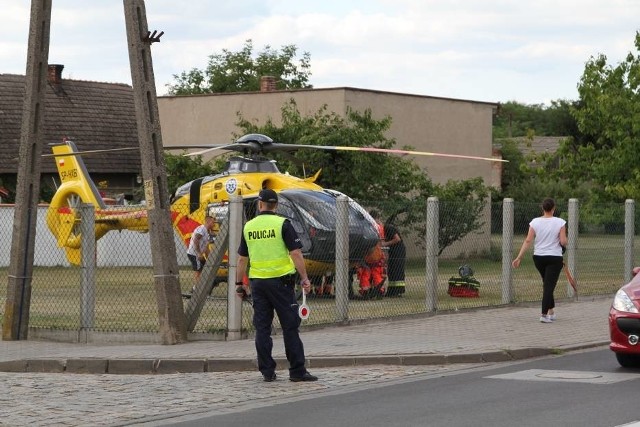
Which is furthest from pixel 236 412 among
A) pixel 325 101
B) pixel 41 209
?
pixel 325 101

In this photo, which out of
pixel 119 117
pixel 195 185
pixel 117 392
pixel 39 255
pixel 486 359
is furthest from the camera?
pixel 119 117

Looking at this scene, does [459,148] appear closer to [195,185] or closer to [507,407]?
[195,185]

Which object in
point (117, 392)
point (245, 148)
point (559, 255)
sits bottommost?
point (117, 392)

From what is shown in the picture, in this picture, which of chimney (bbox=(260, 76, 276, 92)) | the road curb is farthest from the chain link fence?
chimney (bbox=(260, 76, 276, 92))

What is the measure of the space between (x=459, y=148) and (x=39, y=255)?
58.0 feet

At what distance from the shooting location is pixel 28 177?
17.4 meters

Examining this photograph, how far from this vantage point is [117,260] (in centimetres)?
1995

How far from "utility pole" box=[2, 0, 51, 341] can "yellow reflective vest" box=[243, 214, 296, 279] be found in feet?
17.7

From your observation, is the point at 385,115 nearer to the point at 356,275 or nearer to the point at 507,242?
the point at 507,242

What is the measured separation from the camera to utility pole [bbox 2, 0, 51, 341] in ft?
56.3

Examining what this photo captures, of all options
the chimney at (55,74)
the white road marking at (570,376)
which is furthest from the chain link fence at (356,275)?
the chimney at (55,74)

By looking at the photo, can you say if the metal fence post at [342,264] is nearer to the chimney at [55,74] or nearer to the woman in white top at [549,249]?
the woman in white top at [549,249]

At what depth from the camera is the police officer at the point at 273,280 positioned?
12922 mm

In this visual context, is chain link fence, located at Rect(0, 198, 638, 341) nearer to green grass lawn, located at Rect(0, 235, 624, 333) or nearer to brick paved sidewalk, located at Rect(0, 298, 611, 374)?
green grass lawn, located at Rect(0, 235, 624, 333)
